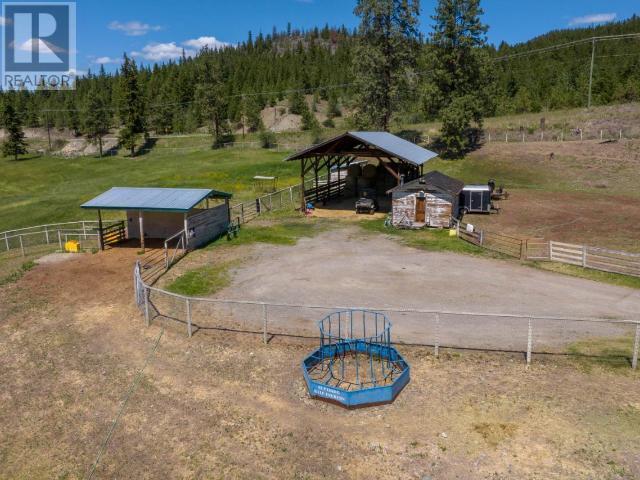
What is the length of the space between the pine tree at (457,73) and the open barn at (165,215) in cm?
3544

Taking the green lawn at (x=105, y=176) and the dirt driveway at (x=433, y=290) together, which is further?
the green lawn at (x=105, y=176)

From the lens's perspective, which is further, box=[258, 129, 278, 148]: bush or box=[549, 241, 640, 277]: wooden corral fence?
box=[258, 129, 278, 148]: bush

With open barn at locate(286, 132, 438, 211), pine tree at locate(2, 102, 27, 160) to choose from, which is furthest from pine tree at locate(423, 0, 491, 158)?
pine tree at locate(2, 102, 27, 160)

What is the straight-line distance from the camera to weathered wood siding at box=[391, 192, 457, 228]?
33.3 meters

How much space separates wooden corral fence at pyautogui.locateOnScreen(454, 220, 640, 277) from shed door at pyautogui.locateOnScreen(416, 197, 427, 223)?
10.3 ft

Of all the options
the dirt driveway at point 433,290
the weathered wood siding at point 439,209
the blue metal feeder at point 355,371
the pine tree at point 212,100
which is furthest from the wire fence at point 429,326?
the pine tree at point 212,100

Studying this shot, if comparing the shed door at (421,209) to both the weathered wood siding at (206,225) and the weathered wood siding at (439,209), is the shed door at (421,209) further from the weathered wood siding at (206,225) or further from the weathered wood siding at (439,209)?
the weathered wood siding at (206,225)

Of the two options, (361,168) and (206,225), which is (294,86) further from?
(206,225)

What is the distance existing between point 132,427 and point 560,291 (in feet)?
57.0

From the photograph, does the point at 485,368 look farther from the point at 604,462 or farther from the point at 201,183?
the point at 201,183

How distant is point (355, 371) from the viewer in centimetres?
1516

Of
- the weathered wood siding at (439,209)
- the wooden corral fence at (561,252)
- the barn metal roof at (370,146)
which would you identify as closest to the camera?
the wooden corral fence at (561,252)

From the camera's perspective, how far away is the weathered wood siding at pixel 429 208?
109 ft

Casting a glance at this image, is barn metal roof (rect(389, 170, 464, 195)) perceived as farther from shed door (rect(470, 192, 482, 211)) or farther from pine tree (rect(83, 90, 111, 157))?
pine tree (rect(83, 90, 111, 157))
